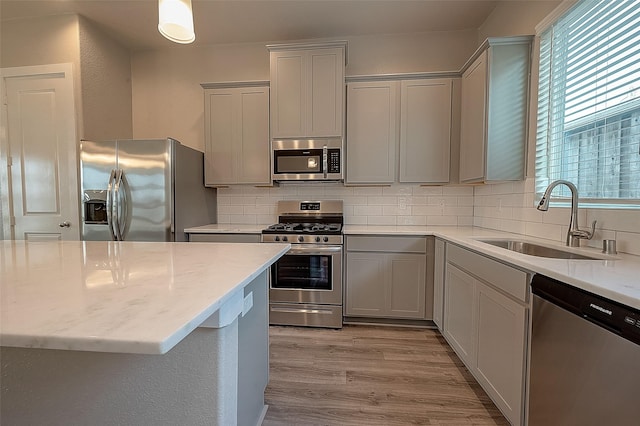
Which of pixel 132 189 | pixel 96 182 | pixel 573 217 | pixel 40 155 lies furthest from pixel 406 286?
pixel 40 155

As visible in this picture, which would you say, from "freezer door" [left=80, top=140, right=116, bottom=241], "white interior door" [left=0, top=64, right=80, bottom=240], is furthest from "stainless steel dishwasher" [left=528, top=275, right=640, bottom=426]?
"white interior door" [left=0, top=64, right=80, bottom=240]

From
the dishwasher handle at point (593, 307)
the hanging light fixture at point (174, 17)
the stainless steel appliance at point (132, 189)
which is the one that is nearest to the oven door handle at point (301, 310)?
the stainless steel appliance at point (132, 189)

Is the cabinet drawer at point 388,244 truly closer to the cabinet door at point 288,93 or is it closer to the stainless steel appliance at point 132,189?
the cabinet door at point 288,93

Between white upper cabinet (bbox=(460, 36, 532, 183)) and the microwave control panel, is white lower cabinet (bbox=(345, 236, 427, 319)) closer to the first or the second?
the microwave control panel

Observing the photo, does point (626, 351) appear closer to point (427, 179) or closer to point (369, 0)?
point (427, 179)

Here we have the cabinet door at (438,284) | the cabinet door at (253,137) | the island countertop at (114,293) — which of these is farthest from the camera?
the cabinet door at (253,137)

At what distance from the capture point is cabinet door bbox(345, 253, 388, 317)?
8.67 feet

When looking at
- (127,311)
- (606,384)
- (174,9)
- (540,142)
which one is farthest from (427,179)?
(127,311)

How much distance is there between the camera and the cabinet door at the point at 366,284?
264 centimetres

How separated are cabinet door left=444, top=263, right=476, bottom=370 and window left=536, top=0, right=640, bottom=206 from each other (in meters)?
0.85

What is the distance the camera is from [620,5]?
1487 millimetres

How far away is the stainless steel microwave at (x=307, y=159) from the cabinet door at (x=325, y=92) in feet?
0.38

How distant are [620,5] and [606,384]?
1.83 metres

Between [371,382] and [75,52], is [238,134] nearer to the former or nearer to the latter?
[75,52]
